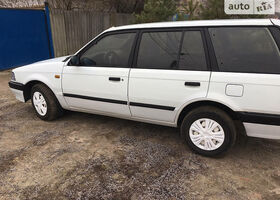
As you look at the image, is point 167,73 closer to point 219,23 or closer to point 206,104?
point 206,104

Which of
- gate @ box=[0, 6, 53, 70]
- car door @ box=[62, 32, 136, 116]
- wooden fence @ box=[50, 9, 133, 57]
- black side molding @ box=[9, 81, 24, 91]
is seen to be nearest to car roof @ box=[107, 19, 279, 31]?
car door @ box=[62, 32, 136, 116]

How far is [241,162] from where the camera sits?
9.96 ft

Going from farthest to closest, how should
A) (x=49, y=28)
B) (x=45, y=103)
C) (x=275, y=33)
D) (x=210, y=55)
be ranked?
(x=49, y=28), (x=45, y=103), (x=210, y=55), (x=275, y=33)

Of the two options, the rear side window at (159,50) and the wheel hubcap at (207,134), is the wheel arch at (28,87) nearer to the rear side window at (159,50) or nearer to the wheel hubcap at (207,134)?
the rear side window at (159,50)

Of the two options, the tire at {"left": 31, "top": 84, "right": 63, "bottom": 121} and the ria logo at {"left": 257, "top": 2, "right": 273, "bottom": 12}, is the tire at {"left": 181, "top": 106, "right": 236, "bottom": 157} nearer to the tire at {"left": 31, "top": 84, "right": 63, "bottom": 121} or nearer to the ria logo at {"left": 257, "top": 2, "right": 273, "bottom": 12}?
the tire at {"left": 31, "top": 84, "right": 63, "bottom": 121}

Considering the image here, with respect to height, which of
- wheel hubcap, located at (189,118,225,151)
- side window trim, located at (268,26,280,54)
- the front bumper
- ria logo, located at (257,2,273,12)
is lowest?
wheel hubcap, located at (189,118,225,151)

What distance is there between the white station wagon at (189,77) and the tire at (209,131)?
0.04 ft

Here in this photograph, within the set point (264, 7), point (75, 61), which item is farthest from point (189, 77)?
point (264, 7)

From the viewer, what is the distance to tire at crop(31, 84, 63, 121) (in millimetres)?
4117

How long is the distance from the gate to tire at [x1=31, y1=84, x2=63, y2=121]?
15.7 ft

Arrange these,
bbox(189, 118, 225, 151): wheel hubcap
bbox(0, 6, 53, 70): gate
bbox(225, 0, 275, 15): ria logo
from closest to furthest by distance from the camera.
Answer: bbox(189, 118, 225, 151): wheel hubcap
bbox(225, 0, 275, 15): ria logo
bbox(0, 6, 53, 70): gate

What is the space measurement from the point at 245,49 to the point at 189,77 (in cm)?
70

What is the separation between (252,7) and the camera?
4930mm

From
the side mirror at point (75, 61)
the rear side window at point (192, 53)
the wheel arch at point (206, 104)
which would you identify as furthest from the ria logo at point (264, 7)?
the side mirror at point (75, 61)
